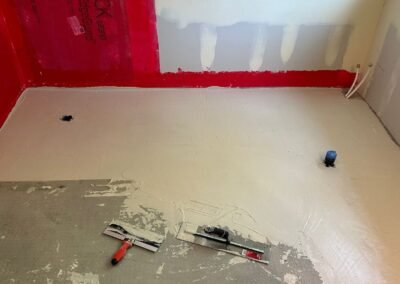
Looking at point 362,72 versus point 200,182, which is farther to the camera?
point 362,72

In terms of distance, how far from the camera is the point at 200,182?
1.90 m

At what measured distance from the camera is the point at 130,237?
1.62 m

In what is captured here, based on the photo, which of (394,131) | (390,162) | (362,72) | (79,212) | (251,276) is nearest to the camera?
(251,276)

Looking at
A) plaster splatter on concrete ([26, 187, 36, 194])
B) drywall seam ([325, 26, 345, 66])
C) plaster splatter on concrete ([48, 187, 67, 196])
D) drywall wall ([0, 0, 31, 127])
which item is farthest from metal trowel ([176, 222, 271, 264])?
drywall seam ([325, 26, 345, 66])

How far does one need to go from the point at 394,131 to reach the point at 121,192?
1.57 meters

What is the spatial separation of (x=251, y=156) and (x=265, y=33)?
0.88m

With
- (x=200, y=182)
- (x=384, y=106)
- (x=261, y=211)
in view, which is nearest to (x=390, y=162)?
(x=384, y=106)

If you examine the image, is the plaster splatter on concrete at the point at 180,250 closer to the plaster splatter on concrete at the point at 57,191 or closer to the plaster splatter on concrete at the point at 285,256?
the plaster splatter on concrete at the point at 285,256

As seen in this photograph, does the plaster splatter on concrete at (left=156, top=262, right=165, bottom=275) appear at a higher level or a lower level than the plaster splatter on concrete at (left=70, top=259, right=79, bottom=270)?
lower

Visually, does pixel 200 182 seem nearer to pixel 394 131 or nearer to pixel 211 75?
pixel 211 75

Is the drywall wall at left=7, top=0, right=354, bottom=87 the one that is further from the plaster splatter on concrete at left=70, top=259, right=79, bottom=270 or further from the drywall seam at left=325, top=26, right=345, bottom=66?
the plaster splatter on concrete at left=70, top=259, right=79, bottom=270

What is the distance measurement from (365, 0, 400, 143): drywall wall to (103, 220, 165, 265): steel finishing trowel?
1490 mm

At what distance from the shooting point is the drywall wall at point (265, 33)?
237 cm

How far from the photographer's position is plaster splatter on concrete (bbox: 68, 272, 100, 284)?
146cm
